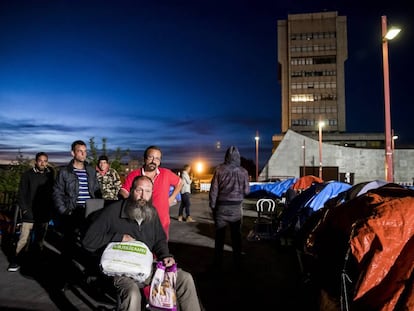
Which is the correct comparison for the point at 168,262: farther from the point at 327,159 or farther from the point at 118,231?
the point at 327,159

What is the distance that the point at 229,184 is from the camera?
225 inches

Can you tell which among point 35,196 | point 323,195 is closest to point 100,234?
point 35,196

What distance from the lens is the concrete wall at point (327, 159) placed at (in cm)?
3947

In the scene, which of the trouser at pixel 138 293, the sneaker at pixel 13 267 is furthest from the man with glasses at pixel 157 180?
the sneaker at pixel 13 267

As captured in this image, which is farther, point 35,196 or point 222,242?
point 35,196

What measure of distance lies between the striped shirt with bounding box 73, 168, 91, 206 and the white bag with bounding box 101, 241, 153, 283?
93.8 inches

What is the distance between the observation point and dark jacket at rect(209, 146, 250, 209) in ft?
18.8

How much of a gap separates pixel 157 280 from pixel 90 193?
9.47 feet

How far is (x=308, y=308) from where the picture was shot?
409 cm

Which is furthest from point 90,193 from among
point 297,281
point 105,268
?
point 297,281

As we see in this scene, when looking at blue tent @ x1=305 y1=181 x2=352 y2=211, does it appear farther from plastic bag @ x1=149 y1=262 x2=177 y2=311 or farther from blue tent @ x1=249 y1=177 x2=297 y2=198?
blue tent @ x1=249 y1=177 x2=297 y2=198

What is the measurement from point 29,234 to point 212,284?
3.36m

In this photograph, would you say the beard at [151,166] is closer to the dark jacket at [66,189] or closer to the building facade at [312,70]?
the dark jacket at [66,189]

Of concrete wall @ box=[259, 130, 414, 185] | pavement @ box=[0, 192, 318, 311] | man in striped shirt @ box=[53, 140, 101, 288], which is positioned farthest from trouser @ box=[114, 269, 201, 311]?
concrete wall @ box=[259, 130, 414, 185]
